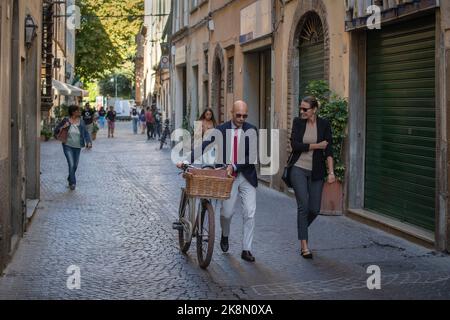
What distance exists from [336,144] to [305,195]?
11.2 feet

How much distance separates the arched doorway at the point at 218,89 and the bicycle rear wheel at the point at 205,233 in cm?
1434

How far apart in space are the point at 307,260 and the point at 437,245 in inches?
59.9

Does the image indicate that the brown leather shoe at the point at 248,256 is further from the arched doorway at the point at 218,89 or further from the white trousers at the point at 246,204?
the arched doorway at the point at 218,89

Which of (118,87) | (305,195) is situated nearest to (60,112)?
(305,195)

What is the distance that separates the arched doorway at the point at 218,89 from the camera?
900 inches

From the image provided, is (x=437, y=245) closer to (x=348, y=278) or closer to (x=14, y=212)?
(x=348, y=278)

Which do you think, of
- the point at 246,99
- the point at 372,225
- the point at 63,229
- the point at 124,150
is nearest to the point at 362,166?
the point at 372,225

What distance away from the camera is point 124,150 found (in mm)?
29969

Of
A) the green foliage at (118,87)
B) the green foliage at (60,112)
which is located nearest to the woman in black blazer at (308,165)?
the green foliage at (60,112)

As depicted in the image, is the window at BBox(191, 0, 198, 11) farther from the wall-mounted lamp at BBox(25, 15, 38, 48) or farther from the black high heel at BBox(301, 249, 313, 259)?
the black high heel at BBox(301, 249, 313, 259)

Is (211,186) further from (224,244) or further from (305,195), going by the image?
(305,195)

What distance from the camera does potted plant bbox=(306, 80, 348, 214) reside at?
1192 cm

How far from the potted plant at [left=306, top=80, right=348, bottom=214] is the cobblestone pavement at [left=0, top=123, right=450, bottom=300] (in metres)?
0.28

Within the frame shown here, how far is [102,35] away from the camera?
52.8 meters
